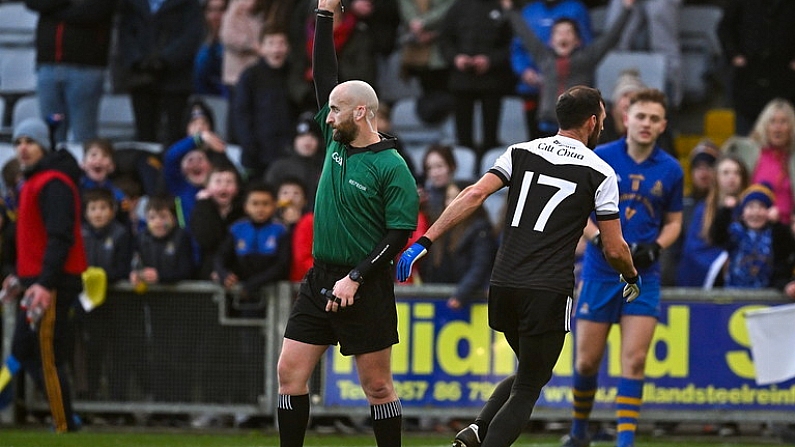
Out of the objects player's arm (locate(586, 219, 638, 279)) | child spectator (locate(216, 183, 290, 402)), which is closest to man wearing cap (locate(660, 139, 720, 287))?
child spectator (locate(216, 183, 290, 402))

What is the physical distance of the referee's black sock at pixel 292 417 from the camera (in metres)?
8.09

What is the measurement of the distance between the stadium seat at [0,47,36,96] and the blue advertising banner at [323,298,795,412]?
23.4ft

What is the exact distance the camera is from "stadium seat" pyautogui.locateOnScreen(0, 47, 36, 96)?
17.6 meters

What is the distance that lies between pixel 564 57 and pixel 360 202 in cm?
704

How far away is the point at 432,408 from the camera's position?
12.0 meters

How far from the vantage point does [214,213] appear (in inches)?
506

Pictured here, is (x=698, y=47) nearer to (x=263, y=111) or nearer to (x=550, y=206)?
(x=263, y=111)

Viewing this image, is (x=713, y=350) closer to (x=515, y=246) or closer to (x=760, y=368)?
(x=760, y=368)

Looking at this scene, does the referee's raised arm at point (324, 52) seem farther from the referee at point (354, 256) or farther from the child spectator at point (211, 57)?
the child spectator at point (211, 57)

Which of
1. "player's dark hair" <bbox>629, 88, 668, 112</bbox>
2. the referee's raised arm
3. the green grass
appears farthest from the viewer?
the green grass

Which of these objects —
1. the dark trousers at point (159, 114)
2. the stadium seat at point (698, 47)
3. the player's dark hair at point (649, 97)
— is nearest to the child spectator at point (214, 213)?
the dark trousers at point (159, 114)

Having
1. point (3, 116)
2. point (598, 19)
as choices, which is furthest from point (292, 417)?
point (3, 116)

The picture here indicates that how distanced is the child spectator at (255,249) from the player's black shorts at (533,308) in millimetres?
4263

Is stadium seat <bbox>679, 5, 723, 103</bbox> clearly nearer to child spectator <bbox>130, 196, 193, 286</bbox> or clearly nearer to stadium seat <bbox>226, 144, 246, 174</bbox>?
stadium seat <bbox>226, 144, 246, 174</bbox>
